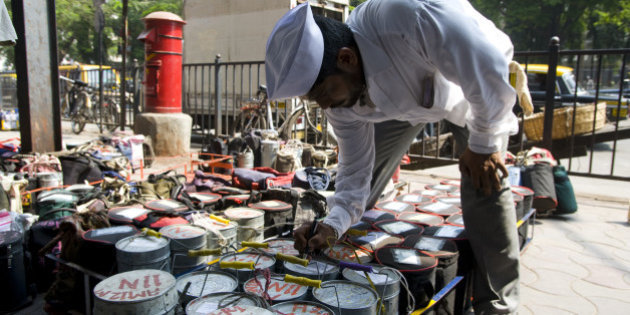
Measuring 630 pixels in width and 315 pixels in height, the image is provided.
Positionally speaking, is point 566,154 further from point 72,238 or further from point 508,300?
point 72,238

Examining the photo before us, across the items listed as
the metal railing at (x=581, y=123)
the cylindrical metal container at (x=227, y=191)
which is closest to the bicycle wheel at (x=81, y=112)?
the cylindrical metal container at (x=227, y=191)

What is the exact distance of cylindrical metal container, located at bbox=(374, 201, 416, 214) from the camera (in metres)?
2.95

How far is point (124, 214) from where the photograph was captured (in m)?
2.58

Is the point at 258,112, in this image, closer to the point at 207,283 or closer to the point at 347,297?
the point at 207,283

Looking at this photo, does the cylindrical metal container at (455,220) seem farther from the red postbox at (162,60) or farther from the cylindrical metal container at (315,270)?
the red postbox at (162,60)

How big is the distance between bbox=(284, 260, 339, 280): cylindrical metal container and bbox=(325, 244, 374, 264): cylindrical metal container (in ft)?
0.36

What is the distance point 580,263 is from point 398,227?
1.75 m

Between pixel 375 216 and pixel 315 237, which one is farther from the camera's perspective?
pixel 375 216

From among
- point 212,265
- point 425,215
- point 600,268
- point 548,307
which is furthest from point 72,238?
point 600,268

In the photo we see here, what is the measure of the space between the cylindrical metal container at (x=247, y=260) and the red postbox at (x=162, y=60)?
5.79 meters

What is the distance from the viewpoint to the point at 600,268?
311 centimetres

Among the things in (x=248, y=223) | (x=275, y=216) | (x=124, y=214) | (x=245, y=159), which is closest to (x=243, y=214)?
(x=248, y=223)

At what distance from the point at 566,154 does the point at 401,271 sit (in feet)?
19.6

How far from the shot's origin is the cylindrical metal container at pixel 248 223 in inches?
103
